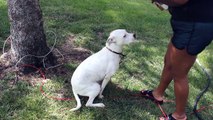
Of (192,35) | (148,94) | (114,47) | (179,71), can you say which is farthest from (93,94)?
(192,35)

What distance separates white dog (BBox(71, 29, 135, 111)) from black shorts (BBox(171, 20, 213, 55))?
0.94 m

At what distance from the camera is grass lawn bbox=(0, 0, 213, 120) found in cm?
429

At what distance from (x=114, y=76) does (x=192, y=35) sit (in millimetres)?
1908

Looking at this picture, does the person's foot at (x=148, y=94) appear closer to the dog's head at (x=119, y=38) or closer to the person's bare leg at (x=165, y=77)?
the person's bare leg at (x=165, y=77)

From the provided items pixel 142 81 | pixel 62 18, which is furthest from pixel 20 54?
pixel 62 18

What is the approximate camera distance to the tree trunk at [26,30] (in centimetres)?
465

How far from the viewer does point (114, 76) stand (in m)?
5.24

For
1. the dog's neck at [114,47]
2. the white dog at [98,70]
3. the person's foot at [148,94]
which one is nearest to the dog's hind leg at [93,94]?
the white dog at [98,70]

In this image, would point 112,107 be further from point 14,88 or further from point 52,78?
point 14,88

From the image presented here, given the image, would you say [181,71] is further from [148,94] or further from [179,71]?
[148,94]

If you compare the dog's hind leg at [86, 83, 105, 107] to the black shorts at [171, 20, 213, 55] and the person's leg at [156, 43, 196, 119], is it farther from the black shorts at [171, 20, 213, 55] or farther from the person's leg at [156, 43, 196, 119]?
the black shorts at [171, 20, 213, 55]

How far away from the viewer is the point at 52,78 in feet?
16.0

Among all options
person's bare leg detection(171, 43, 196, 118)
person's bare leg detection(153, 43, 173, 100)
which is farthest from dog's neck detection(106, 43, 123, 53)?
person's bare leg detection(171, 43, 196, 118)

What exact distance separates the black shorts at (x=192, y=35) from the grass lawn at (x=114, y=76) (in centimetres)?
122
